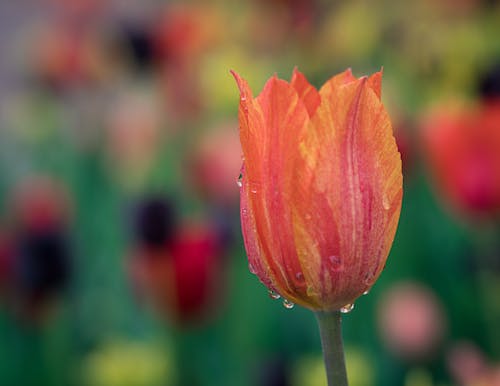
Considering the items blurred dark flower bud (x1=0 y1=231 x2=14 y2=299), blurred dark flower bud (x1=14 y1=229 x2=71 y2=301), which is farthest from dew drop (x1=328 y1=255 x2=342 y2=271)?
blurred dark flower bud (x1=0 y1=231 x2=14 y2=299)

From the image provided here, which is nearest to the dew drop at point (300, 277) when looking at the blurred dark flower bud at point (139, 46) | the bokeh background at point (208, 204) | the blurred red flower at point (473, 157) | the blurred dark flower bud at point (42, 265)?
the bokeh background at point (208, 204)

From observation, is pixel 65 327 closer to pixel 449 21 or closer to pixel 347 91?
pixel 449 21

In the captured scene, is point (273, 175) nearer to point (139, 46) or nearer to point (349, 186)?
point (349, 186)

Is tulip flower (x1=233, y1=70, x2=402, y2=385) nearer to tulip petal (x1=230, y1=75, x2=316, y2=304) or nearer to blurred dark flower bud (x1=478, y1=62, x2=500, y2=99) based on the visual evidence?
tulip petal (x1=230, y1=75, x2=316, y2=304)

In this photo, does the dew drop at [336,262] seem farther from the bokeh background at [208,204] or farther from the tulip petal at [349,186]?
the bokeh background at [208,204]

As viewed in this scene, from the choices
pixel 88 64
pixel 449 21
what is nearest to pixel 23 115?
pixel 88 64

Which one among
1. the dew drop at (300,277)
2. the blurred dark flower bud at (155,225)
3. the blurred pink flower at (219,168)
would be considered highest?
the blurred pink flower at (219,168)
